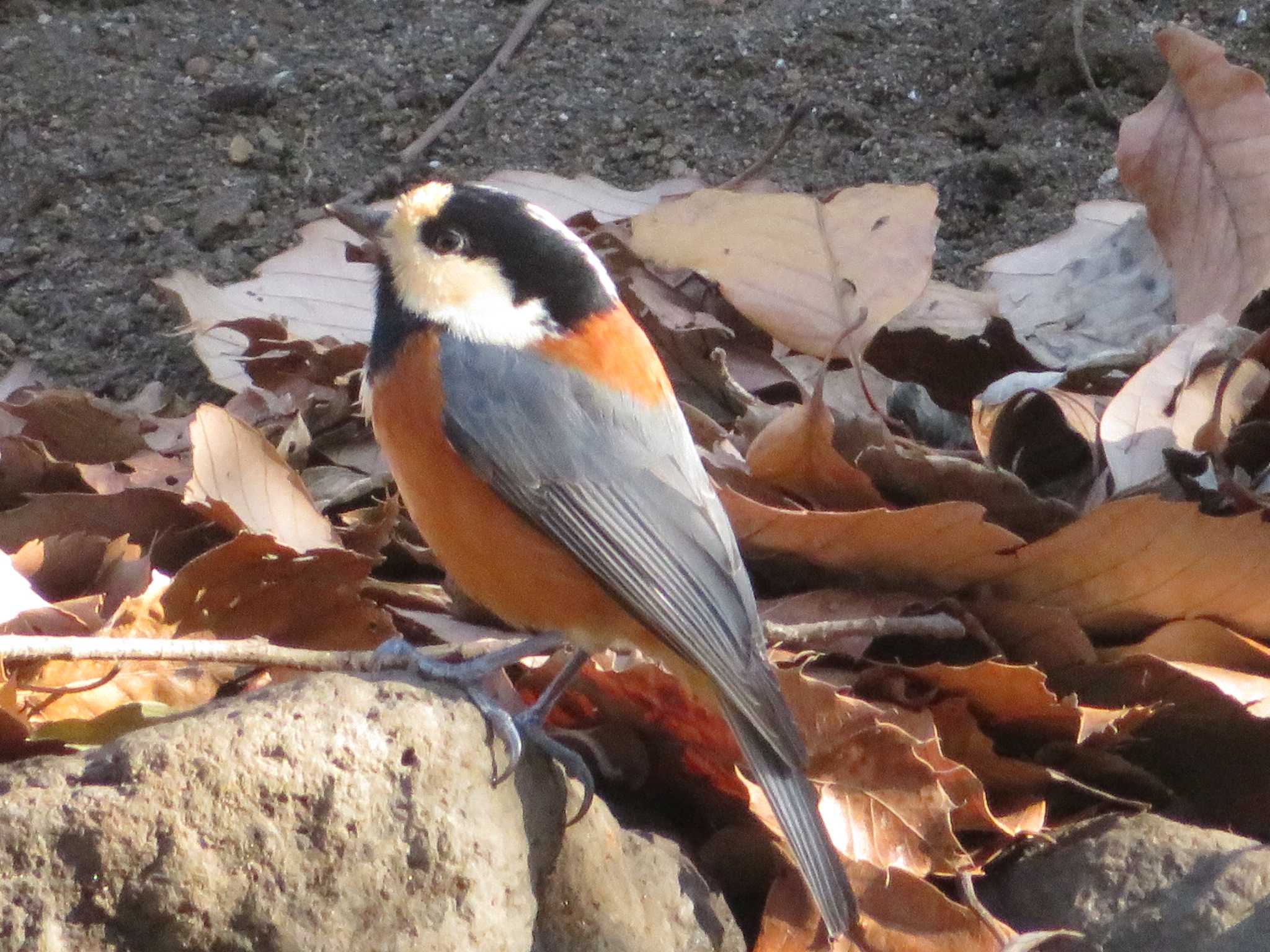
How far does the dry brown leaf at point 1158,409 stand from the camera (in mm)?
2980

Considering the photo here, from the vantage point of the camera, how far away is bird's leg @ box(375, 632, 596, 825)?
2.25m

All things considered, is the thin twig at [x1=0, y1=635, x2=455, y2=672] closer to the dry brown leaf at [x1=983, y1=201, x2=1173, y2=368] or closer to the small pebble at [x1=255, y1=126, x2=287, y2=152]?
the dry brown leaf at [x1=983, y1=201, x2=1173, y2=368]

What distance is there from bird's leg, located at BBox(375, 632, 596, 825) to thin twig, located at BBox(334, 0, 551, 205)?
175cm

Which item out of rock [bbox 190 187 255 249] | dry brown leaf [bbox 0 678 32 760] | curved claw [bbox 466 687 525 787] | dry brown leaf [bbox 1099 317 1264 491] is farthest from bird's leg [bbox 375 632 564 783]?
rock [bbox 190 187 255 249]

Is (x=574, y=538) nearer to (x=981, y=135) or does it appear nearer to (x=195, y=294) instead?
(x=195, y=294)

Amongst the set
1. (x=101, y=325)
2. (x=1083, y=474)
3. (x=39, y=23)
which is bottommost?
(x=101, y=325)

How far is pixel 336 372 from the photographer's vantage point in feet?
12.1

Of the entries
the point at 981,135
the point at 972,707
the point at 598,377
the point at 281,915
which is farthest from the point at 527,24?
the point at 281,915

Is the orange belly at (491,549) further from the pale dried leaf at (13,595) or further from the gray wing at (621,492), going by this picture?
the pale dried leaf at (13,595)

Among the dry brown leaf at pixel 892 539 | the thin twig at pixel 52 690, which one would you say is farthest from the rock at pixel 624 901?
the thin twig at pixel 52 690

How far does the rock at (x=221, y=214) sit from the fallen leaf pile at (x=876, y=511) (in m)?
0.40

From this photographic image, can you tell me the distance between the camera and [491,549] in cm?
265

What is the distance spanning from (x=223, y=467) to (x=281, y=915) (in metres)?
1.21

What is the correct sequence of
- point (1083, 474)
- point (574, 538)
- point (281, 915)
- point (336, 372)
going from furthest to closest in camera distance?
point (336, 372) < point (1083, 474) < point (574, 538) < point (281, 915)
